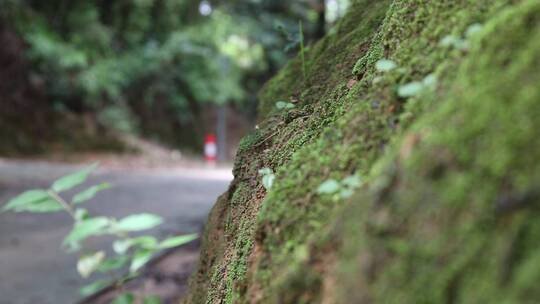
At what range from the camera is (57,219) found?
6535 millimetres

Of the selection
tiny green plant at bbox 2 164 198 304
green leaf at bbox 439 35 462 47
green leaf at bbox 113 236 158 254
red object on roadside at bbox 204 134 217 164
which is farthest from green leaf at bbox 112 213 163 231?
red object on roadside at bbox 204 134 217 164

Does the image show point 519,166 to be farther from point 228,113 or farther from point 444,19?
point 228,113

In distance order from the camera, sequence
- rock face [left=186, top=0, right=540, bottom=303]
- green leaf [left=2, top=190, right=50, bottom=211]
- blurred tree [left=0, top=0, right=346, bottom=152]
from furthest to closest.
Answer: blurred tree [left=0, top=0, right=346, bottom=152]
green leaf [left=2, top=190, right=50, bottom=211]
rock face [left=186, top=0, right=540, bottom=303]

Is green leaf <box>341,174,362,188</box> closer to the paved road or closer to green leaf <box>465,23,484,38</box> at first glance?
green leaf <box>465,23,484,38</box>

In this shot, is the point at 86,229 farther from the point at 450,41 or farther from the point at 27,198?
the point at 450,41

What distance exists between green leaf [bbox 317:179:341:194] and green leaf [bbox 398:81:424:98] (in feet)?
0.84

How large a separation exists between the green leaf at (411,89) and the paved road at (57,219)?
359 centimetres

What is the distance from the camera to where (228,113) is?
24938mm

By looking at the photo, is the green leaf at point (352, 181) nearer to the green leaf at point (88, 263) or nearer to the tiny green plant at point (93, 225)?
the tiny green plant at point (93, 225)

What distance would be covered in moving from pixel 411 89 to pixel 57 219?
6.23 meters

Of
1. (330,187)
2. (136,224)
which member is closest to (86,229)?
(136,224)

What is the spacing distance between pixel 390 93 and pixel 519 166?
17.3 inches

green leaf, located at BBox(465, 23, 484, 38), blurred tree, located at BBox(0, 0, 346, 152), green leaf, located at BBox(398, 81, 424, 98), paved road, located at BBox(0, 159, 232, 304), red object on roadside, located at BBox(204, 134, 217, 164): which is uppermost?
blurred tree, located at BBox(0, 0, 346, 152)

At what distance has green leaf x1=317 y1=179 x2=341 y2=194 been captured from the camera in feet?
3.86
